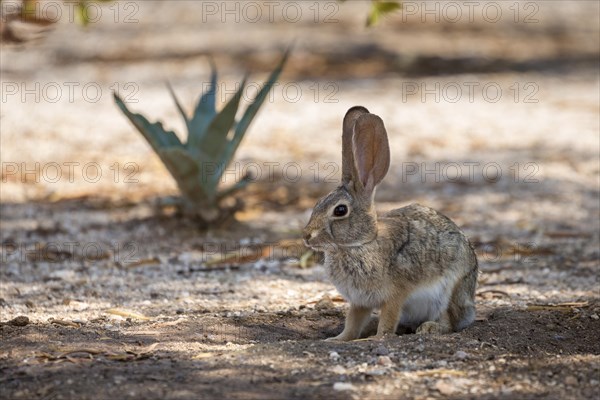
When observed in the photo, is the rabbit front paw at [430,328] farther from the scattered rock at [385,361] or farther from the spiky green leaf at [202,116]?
the spiky green leaf at [202,116]

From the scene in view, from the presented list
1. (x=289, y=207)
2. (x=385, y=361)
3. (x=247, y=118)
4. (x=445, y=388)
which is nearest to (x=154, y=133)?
(x=247, y=118)

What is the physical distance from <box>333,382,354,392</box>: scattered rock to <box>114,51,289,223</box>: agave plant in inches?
141

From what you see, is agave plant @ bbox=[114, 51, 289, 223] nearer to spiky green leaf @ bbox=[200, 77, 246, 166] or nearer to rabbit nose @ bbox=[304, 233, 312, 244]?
spiky green leaf @ bbox=[200, 77, 246, 166]

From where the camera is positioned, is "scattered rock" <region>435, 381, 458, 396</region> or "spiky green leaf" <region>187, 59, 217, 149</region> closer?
"scattered rock" <region>435, 381, 458, 396</region>

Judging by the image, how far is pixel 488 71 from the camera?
14133 millimetres

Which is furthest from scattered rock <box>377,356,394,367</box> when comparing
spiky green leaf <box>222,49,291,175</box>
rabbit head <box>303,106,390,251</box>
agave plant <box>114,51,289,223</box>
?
spiky green leaf <box>222,49,291,175</box>

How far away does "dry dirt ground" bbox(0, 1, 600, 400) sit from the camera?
4.29 metres

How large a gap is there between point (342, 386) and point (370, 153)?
162 centimetres

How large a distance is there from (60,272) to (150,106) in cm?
582

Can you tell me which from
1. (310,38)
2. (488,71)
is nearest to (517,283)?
(488,71)

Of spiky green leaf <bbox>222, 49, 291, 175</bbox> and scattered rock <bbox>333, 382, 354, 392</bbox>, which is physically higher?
spiky green leaf <bbox>222, 49, 291, 175</bbox>

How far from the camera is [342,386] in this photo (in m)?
4.01

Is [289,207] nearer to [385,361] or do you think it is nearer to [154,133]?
[154,133]

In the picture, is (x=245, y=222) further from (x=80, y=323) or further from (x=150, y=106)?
(x=150, y=106)
